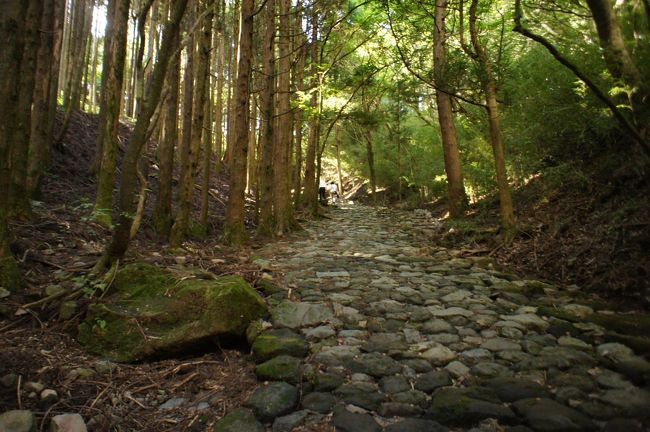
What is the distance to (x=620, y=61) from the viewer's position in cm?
457

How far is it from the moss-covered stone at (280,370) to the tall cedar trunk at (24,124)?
386 cm

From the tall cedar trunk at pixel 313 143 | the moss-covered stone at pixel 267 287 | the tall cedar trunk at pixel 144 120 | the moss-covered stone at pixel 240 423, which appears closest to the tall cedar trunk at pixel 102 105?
the tall cedar trunk at pixel 144 120

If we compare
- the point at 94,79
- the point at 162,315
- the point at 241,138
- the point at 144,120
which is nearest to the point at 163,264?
the point at 162,315

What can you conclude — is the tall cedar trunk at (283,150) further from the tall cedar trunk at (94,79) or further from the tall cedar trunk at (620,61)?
the tall cedar trunk at (94,79)

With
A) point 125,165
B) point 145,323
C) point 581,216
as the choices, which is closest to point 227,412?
point 145,323

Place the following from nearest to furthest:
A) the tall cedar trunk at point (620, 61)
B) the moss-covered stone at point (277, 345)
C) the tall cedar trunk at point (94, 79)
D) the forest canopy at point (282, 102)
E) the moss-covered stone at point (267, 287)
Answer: the moss-covered stone at point (277, 345)
the forest canopy at point (282, 102)
the tall cedar trunk at point (620, 61)
the moss-covered stone at point (267, 287)
the tall cedar trunk at point (94, 79)

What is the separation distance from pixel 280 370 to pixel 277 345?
36 cm

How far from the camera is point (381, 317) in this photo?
13.4 ft

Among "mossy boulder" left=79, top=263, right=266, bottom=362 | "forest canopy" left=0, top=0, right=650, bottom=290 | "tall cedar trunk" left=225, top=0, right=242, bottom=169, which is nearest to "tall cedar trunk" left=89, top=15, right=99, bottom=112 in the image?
"tall cedar trunk" left=225, top=0, right=242, bottom=169

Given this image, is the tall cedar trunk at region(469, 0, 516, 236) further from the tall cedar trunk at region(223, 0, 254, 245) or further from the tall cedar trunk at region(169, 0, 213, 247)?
the tall cedar trunk at region(169, 0, 213, 247)

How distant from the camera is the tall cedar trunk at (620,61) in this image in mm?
4461

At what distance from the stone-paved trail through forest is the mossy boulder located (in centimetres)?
31

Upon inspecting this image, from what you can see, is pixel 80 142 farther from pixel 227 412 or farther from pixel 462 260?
pixel 227 412

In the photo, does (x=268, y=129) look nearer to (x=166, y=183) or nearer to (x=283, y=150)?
(x=283, y=150)
